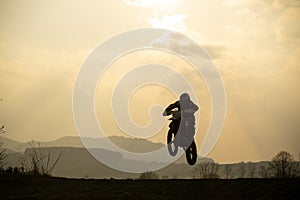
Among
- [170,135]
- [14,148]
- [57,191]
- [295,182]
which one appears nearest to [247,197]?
[295,182]

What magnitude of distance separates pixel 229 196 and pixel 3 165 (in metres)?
11.9

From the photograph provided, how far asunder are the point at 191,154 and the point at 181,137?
87 cm

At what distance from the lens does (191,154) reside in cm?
1986

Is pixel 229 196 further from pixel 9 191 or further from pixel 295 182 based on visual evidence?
pixel 9 191

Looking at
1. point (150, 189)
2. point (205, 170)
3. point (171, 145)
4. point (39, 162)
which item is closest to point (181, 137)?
point (171, 145)

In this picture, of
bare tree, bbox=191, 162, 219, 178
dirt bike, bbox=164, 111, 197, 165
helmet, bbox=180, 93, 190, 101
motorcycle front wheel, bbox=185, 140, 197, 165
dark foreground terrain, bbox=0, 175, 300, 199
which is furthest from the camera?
bare tree, bbox=191, 162, 219, 178

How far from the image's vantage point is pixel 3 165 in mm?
22516

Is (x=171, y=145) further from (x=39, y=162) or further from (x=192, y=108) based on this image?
(x=39, y=162)

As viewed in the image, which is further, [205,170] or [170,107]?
[205,170]

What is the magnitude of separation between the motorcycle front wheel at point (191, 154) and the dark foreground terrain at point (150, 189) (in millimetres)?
3049

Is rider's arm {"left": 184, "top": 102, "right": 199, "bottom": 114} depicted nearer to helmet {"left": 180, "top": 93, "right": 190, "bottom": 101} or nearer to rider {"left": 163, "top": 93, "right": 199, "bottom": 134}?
rider {"left": 163, "top": 93, "right": 199, "bottom": 134}

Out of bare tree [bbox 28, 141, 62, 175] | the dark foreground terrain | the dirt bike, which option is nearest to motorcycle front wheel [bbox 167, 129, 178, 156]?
the dirt bike

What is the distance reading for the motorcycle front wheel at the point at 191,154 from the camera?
1975 cm

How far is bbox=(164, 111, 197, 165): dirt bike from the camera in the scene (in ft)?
63.3
